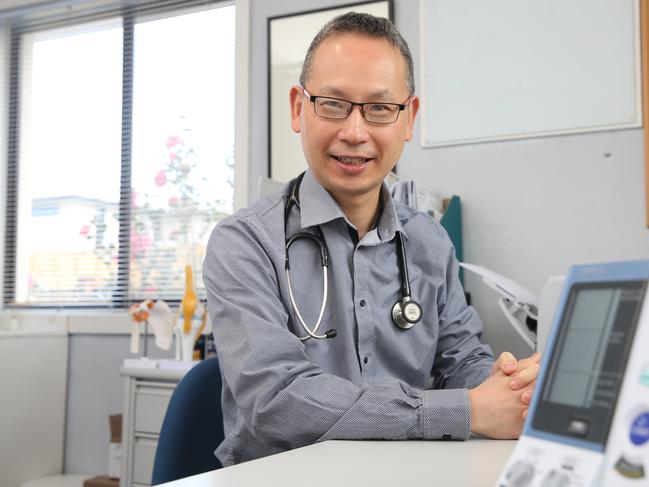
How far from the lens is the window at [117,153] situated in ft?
10.8

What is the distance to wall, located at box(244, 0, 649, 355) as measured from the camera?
2363 mm

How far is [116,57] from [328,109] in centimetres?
261

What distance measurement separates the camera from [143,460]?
243cm

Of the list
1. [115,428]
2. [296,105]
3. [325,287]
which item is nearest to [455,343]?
[325,287]

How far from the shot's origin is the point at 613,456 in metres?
0.44

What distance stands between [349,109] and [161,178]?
2.28 metres

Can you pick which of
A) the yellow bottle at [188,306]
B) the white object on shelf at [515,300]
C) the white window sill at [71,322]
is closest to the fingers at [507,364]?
the white object on shelf at [515,300]

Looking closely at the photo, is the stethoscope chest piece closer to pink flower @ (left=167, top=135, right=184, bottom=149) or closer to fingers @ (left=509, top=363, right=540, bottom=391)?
fingers @ (left=509, top=363, right=540, bottom=391)

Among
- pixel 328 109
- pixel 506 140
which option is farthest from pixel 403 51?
pixel 506 140

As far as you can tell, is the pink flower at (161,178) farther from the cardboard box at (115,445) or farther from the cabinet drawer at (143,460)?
the cabinet drawer at (143,460)

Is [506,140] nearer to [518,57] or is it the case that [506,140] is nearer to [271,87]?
[518,57]

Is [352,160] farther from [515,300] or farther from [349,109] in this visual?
Answer: [515,300]

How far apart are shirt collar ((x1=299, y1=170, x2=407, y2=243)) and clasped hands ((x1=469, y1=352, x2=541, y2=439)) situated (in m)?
0.42

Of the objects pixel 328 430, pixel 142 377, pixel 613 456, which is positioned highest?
pixel 613 456
